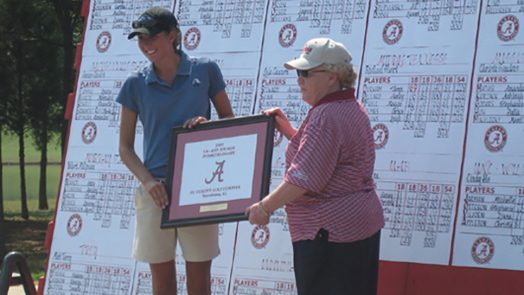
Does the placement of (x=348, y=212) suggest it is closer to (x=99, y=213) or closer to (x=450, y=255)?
(x=450, y=255)

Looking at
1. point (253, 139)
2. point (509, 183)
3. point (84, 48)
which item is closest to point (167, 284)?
point (253, 139)

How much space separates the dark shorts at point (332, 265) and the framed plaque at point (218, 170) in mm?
381

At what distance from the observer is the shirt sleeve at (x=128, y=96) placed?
5477 mm

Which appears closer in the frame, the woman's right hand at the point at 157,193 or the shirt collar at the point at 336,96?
the shirt collar at the point at 336,96

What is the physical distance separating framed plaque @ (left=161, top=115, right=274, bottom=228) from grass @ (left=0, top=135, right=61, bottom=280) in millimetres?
6795

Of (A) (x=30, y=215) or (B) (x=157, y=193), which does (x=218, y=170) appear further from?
(A) (x=30, y=215)

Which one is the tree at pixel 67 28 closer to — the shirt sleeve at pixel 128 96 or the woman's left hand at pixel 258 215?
the shirt sleeve at pixel 128 96

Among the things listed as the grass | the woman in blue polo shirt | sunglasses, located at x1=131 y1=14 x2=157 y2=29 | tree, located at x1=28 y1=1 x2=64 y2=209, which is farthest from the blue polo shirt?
tree, located at x1=28 y1=1 x2=64 y2=209

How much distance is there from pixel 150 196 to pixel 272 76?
1481mm

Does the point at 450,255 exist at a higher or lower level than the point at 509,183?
lower

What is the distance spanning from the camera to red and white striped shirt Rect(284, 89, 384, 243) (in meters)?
4.85

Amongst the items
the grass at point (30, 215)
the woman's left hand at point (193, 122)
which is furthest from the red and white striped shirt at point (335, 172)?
the grass at point (30, 215)

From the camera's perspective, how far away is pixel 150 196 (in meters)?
5.43

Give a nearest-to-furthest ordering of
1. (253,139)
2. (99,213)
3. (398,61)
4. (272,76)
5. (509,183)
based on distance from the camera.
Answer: (253,139) < (509,183) < (398,61) < (272,76) < (99,213)
